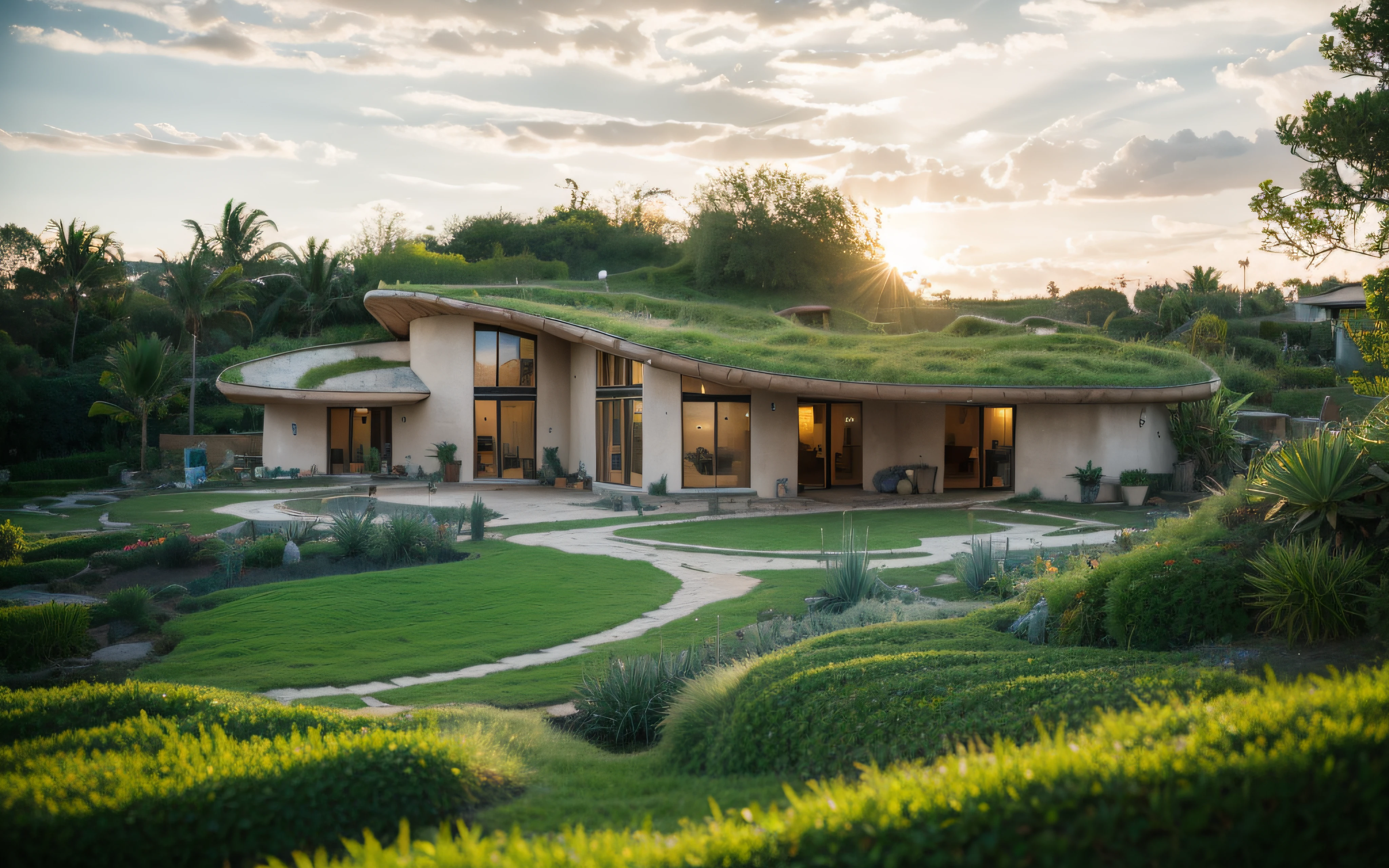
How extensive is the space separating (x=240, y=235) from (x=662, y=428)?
113 feet

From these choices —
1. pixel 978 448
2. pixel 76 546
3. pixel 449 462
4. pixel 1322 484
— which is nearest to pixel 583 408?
pixel 449 462

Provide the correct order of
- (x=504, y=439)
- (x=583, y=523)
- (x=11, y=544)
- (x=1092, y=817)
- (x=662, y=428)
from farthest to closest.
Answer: (x=504, y=439)
(x=662, y=428)
(x=583, y=523)
(x=11, y=544)
(x=1092, y=817)

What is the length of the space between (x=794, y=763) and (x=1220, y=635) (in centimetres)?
325

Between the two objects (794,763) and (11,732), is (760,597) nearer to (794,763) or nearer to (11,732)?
(794,763)

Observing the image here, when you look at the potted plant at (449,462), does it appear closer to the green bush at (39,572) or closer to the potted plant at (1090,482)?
the green bush at (39,572)

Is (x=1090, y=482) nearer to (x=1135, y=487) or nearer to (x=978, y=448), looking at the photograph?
(x=1135, y=487)

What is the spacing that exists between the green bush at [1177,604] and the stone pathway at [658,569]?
178 inches

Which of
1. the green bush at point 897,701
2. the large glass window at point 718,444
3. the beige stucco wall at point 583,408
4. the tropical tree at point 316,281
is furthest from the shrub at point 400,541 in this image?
the tropical tree at point 316,281

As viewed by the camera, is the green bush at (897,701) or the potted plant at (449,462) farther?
the potted plant at (449,462)

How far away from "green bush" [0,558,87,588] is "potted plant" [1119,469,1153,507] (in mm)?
20518

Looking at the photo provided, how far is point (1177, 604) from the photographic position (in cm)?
579

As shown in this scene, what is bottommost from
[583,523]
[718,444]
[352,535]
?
[583,523]

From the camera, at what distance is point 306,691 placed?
6695 millimetres

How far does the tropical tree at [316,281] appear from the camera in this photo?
134ft
